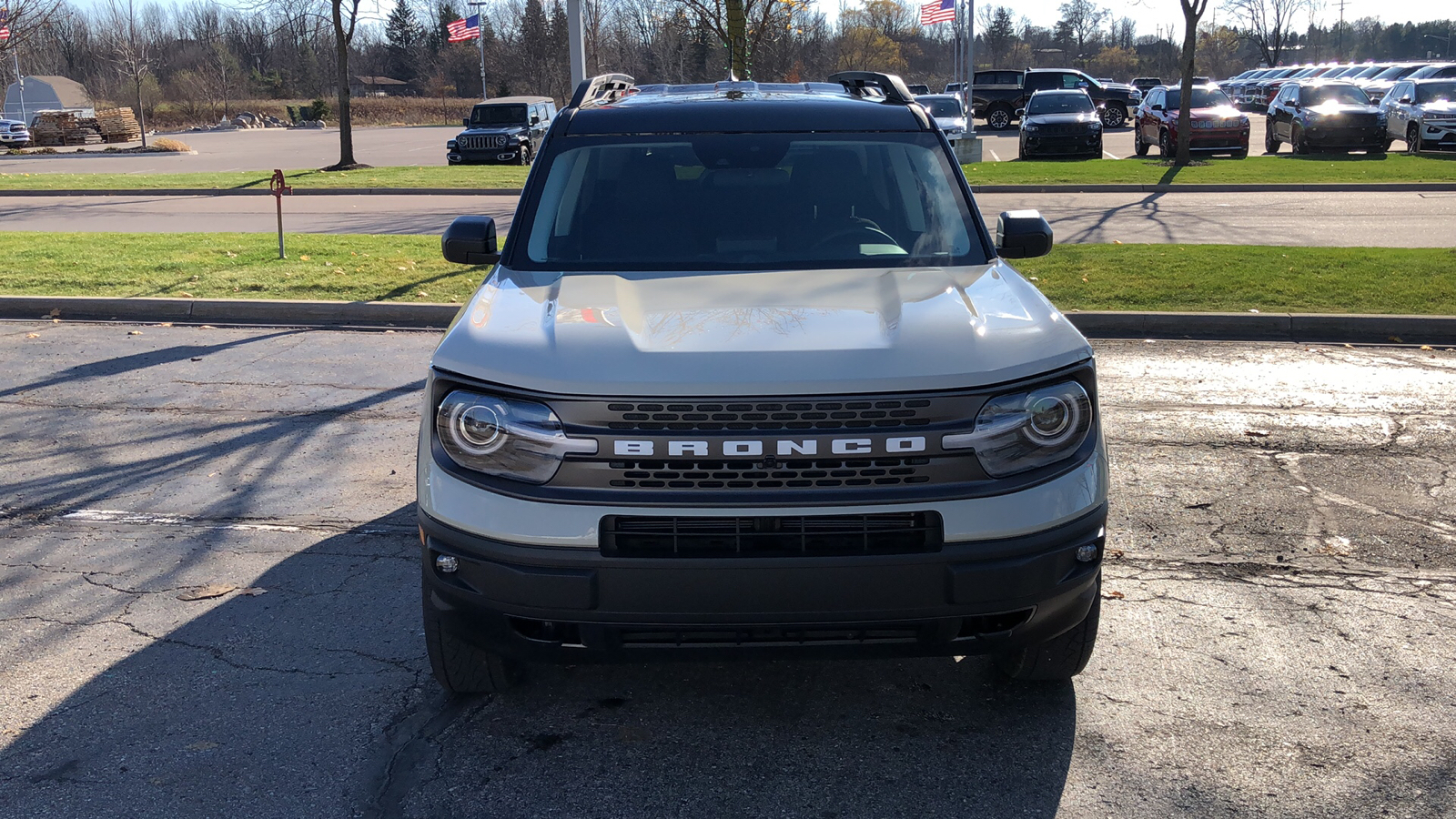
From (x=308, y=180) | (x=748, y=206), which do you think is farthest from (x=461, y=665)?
(x=308, y=180)

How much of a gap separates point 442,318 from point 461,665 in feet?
23.7

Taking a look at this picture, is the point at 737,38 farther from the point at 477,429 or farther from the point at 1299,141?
the point at 477,429

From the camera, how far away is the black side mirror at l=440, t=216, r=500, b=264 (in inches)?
181

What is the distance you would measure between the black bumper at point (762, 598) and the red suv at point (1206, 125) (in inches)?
970

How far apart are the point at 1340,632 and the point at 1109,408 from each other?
324 cm

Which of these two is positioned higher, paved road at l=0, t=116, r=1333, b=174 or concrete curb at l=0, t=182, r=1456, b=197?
paved road at l=0, t=116, r=1333, b=174

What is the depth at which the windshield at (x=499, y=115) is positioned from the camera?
29562mm

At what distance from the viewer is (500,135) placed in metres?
28.7

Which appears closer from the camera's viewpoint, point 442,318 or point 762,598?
point 762,598

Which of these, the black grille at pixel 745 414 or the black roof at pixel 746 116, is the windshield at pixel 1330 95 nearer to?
the black roof at pixel 746 116

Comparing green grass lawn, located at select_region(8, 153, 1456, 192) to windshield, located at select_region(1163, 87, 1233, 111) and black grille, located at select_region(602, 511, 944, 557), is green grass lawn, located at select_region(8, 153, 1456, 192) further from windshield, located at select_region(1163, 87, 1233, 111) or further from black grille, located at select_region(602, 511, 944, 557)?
black grille, located at select_region(602, 511, 944, 557)

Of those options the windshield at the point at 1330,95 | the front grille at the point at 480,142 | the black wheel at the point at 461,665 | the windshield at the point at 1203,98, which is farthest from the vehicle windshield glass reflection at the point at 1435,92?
the black wheel at the point at 461,665

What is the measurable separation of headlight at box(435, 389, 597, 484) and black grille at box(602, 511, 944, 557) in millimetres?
224

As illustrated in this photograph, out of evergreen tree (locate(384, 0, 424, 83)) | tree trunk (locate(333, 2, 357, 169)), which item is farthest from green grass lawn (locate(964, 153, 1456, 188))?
evergreen tree (locate(384, 0, 424, 83))
